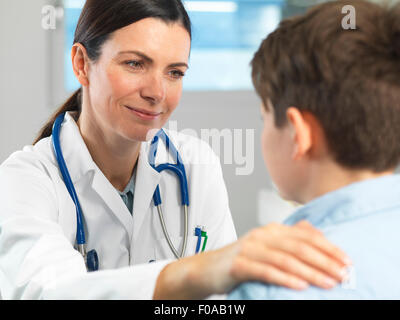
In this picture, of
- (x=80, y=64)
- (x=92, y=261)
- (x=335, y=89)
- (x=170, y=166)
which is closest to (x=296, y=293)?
(x=335, y=89)

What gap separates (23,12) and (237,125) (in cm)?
110

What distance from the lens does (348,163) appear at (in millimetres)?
641

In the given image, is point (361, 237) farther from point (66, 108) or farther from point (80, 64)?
point (66, 108)

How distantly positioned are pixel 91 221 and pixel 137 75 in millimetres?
354

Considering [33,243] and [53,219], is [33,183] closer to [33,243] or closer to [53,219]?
[53,219]

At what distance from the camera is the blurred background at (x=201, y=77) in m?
2.18

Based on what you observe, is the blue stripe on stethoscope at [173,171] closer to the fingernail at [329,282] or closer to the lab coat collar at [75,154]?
the lab coat collar at [75,154]

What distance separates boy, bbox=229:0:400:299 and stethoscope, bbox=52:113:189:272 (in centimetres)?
55

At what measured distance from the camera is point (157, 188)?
1.23 m

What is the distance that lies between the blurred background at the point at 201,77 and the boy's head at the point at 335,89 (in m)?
1.70

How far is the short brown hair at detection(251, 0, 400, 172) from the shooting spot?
2.00 feet

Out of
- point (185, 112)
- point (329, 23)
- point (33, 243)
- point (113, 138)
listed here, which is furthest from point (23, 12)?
point (329, 23)

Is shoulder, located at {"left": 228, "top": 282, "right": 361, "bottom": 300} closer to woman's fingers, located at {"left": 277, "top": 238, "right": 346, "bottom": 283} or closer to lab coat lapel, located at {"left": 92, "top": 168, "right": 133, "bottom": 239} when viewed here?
woman's fingers, located at {"left": 277, "top": 238, "right": 346, "bottom": 283}

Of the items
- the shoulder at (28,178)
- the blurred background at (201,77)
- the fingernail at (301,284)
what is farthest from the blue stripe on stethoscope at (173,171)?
the blurred background at (201,77)
